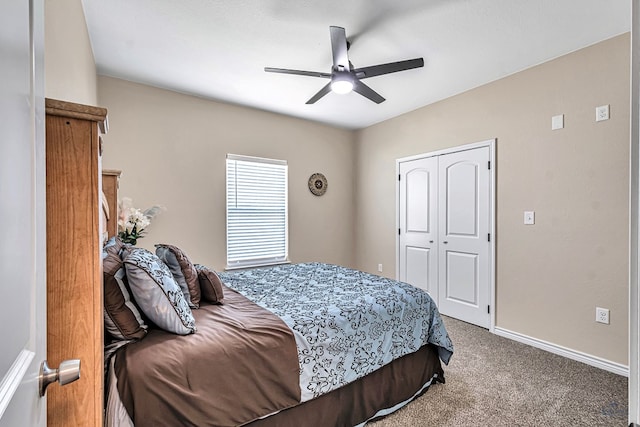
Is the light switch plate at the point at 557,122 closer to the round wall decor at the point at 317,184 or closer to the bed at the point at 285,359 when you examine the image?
the bed at the point at 285,359

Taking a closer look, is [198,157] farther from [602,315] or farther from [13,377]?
[602,315]

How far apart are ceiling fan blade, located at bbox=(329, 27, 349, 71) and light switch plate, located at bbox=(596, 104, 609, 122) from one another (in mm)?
2147

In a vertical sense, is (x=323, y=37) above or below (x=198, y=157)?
above

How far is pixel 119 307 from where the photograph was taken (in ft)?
4.21

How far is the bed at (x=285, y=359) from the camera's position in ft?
3.99

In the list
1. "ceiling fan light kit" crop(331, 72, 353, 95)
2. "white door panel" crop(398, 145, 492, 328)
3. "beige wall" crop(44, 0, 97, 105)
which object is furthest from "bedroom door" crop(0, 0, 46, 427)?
"white door panel" crop(398, 145, 492, 328)

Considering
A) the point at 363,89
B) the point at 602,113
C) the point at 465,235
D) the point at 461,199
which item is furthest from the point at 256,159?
the point at 602,113

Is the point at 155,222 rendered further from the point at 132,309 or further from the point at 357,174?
the point at 357,174

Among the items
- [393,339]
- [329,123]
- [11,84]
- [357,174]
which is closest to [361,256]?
[357,174]

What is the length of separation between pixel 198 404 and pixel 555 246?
313cm

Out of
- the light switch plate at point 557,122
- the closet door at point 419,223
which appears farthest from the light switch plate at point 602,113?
the closet door at point 419,223

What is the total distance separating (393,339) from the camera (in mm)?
1943

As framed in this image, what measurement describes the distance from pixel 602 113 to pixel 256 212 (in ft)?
12.0

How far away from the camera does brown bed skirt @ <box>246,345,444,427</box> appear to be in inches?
62.3
